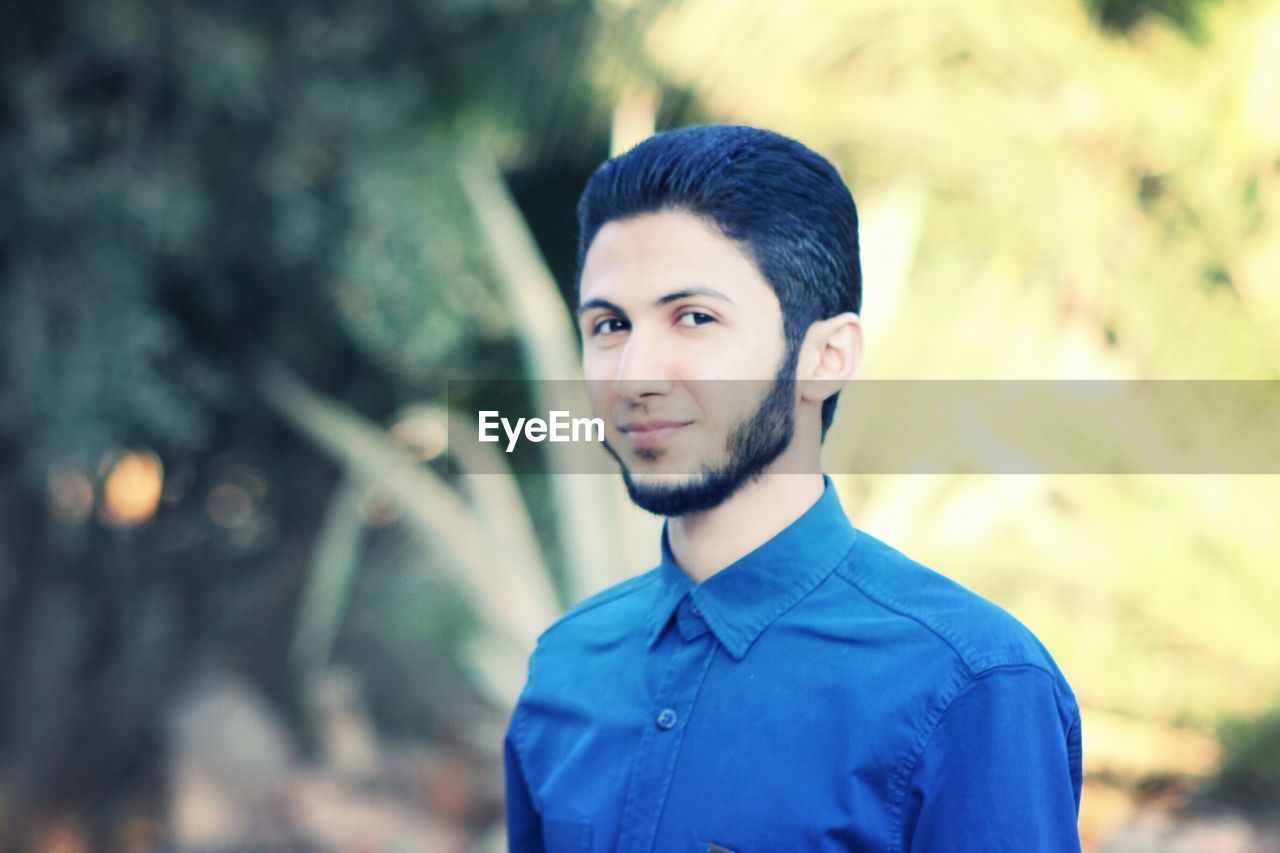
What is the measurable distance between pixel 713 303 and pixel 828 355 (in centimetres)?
18

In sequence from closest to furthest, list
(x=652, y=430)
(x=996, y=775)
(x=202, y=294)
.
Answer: (x=996, y=775) → (x=652, y=430) → (x=202, y=294)

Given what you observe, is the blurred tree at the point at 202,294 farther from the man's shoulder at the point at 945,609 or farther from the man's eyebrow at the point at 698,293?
the man's shoulder at the point at 945,609

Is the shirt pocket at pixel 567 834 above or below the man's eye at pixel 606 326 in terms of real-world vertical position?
below

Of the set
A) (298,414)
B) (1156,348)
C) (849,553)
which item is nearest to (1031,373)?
(1156,348)

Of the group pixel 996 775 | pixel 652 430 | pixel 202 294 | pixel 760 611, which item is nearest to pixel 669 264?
pixel 652 430

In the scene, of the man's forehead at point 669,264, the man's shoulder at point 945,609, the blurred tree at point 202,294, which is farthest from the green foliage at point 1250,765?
the man's forehead at point 669,264

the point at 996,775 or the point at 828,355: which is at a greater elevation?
the point at 828,355

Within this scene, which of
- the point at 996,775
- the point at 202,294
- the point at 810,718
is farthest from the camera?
the point at 202,294

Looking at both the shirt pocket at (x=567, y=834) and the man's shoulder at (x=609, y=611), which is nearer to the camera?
the shirt pocket at (x=567, y=834)

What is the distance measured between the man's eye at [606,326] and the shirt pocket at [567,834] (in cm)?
61

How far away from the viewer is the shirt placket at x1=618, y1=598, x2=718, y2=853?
1361mm

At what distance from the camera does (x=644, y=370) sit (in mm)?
1387

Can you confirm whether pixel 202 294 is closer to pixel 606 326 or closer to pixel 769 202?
pixel 606 326

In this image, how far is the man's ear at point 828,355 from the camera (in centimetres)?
144
